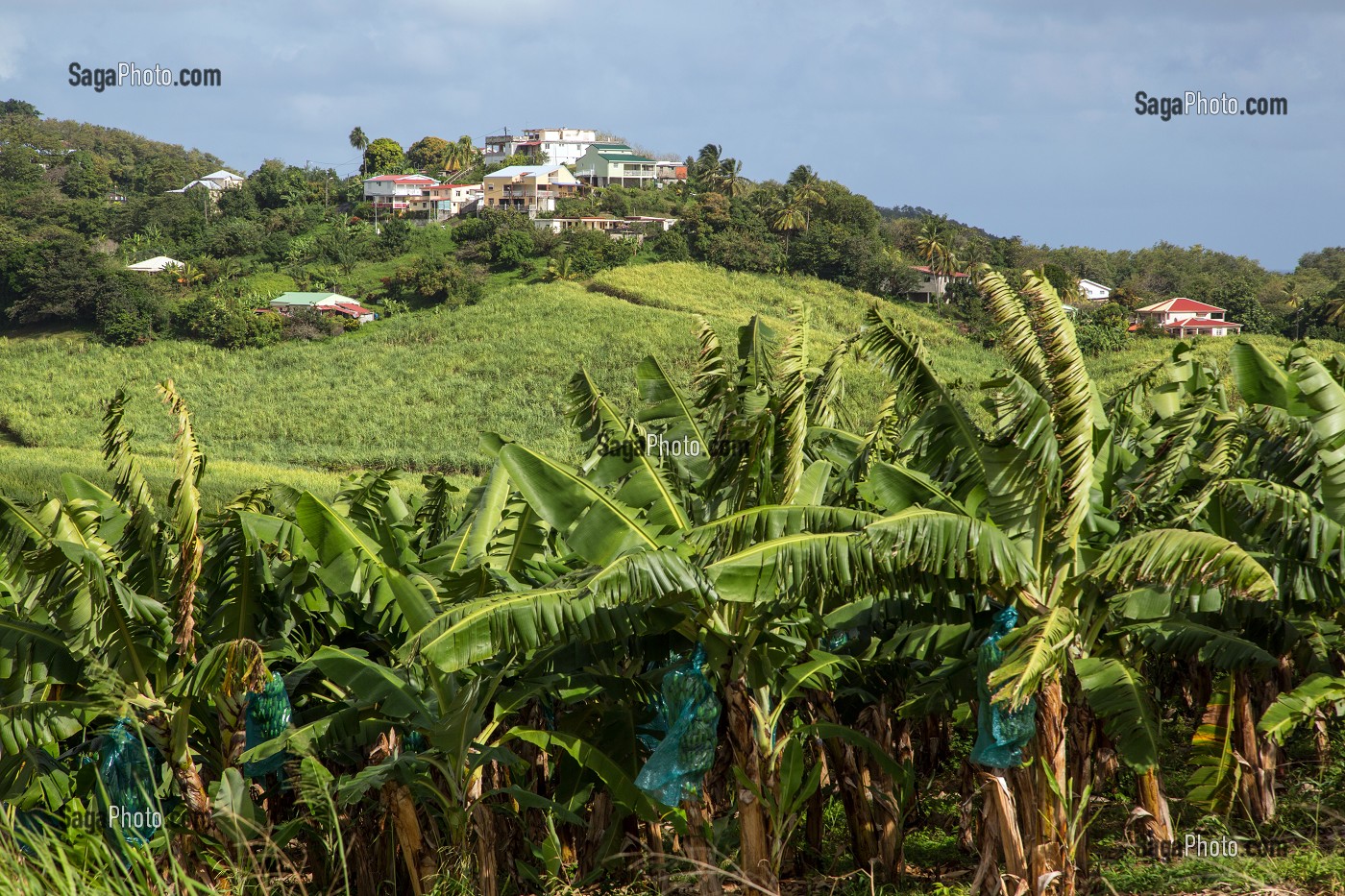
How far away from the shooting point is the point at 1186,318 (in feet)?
174

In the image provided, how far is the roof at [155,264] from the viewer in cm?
6278

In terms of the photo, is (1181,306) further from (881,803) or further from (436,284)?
(881,803)

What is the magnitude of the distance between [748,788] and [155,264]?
6497 cm

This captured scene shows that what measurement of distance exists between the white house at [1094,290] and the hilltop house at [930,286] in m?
6.39

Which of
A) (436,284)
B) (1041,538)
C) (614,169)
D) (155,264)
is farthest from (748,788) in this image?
(614,169)

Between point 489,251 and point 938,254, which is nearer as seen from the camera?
point 938,254

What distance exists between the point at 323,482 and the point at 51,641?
94.4 ft

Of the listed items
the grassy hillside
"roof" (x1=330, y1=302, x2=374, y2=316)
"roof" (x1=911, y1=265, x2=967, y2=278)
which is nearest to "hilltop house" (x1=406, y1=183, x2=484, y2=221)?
"roof" (x1=330, y1=302, x2=374, y2=316)

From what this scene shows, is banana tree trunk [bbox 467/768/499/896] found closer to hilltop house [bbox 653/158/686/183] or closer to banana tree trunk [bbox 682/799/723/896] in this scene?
banana tree trunk [bbox 682/799/723/896]

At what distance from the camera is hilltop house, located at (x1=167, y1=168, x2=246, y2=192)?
8500 cm

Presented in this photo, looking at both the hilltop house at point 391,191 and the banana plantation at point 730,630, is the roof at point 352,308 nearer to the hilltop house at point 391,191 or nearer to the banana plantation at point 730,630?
the hilltop house at point 391,191

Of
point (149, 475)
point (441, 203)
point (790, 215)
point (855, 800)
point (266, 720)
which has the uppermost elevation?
point (441, 203)

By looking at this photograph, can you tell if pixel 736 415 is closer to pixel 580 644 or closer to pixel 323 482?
pixel 580 644

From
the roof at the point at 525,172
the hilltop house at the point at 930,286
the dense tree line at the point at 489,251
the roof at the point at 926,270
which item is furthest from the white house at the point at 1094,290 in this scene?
the roof at the point at 525,172
